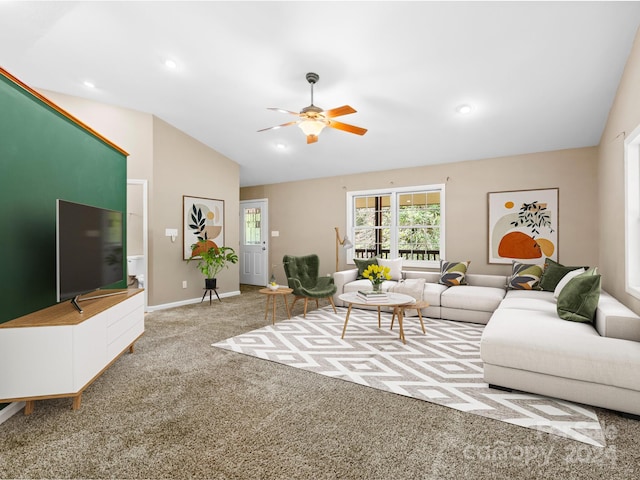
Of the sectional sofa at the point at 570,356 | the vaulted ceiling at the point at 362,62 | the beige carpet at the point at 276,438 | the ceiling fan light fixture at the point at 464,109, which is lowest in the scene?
the beige carpet at the point at 276,438

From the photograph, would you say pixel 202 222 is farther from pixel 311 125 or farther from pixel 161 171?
pixel 311 125

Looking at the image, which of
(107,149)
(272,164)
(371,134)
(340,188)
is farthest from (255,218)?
(107,149)

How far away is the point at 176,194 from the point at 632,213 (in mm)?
5765

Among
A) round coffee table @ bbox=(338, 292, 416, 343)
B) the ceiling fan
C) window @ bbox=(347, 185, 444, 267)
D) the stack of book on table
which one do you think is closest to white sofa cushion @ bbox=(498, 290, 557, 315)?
round coffee table @ bbox=(338, 292, 416, 343)

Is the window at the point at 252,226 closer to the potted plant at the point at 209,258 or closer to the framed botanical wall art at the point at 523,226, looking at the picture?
the potted plant at the point at 209,258

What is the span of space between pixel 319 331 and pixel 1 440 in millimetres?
2798

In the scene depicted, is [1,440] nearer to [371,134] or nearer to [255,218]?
[371,134]

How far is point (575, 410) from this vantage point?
2.22 metres

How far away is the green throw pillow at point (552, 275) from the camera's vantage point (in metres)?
4.33

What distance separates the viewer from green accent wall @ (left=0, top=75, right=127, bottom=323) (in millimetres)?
2246

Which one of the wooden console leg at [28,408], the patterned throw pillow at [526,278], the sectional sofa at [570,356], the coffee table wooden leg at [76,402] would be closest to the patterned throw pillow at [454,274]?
the patterned throw pillow at [526,278]

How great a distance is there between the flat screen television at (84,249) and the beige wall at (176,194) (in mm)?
2139

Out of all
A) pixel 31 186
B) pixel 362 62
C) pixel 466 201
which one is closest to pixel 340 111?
pixel 362 62

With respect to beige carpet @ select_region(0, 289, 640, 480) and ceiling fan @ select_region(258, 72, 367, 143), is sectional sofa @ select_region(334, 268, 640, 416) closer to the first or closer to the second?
beige carpet @ select_region(0, 289, 640, 480)
